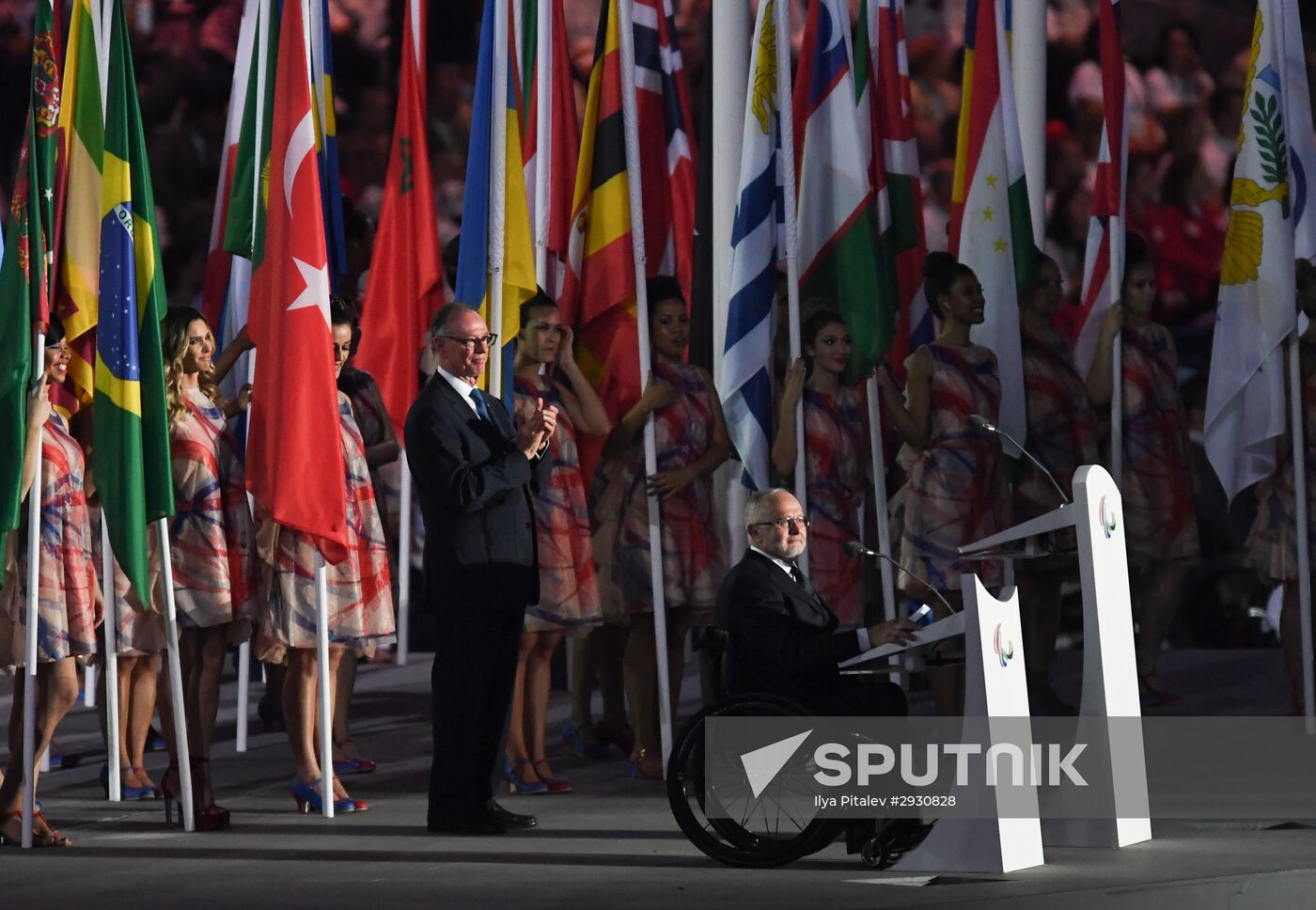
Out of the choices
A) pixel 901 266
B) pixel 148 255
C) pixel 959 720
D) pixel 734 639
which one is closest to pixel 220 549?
pixel 148 255

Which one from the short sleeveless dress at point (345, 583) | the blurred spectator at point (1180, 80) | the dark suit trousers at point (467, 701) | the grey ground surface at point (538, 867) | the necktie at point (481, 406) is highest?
the blurred spectator at point (1180, 80)

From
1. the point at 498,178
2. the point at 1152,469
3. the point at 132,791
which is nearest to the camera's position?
the point at 132,791

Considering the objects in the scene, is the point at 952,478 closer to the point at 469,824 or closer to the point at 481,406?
the point at 481,406

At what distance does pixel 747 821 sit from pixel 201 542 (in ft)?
6.37

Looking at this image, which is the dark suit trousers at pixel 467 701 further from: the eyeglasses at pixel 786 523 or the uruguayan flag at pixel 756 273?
the uruguayan flag at pixel 756 273

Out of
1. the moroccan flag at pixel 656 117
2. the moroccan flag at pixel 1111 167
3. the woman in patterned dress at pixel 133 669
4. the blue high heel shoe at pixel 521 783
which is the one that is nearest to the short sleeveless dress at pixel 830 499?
the moroccan flag at pixel 656 117

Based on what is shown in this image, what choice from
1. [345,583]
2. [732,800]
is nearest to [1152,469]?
Result: [345,583]

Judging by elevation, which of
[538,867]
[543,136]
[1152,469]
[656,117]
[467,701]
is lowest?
[538,867]

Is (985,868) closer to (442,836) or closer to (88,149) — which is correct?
(442,836)

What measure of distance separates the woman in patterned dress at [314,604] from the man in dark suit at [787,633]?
4.74 feet

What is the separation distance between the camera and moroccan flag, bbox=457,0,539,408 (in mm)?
6609

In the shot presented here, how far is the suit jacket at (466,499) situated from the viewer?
535cm

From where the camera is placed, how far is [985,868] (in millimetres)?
4492

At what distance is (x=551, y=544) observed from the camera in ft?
21.0
